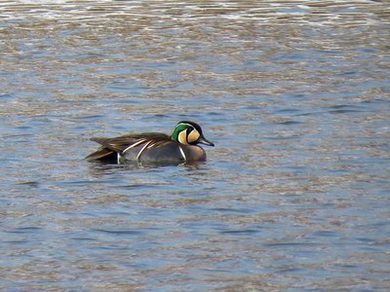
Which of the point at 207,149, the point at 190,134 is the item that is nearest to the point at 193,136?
the point at 190,134

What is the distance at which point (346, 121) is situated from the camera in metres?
16.6

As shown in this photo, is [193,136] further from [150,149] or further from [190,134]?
[150,149]

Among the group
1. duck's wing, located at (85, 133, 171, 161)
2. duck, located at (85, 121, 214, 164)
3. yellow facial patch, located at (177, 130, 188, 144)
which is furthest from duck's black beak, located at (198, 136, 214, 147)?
duck's wing, located at (85, 133, 171, 161)

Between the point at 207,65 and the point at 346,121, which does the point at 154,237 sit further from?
the point at 207,65

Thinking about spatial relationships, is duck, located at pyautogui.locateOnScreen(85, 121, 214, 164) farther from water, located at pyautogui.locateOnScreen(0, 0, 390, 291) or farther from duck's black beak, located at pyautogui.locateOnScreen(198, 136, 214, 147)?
water, located at pyautogui.locateOnScreen(0, 0, 390, 291)

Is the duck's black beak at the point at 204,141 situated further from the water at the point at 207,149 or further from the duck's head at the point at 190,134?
the water at the point at 207,149

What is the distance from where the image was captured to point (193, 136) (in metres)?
15.1

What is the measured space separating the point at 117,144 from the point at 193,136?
0.83 metres

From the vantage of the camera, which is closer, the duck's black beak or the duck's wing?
the duck's wing

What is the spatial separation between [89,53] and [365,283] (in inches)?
478

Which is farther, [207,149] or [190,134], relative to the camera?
[207,149]

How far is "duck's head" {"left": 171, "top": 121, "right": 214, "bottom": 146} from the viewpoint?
49.5 ft

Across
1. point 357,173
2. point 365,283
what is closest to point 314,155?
point 357,173

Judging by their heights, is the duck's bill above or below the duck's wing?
below
